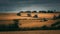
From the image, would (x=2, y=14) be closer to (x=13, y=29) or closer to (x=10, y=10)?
(x=10, y=10)

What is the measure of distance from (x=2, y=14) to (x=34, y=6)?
0.37 metres

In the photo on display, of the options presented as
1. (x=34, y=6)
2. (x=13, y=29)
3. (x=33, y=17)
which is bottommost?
(x=13, y=29)

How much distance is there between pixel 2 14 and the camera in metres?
1.39

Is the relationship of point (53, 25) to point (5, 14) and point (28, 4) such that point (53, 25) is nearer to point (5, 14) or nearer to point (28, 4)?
point (28, 4)

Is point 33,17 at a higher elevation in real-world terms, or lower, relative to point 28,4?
lower

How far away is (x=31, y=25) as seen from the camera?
135 cm

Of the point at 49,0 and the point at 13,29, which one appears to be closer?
the point at 13,29

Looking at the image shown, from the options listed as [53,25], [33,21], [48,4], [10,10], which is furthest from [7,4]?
[53,25]

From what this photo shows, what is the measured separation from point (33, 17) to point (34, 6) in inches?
5.1

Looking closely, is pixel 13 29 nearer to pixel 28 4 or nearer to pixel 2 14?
pixel 2 14

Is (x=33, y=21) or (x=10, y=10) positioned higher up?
(x=10, y=10)

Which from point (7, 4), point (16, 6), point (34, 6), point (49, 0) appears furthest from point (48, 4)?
point (7, 4)

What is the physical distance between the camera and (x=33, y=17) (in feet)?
4.49

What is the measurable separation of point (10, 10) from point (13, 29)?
23cm
